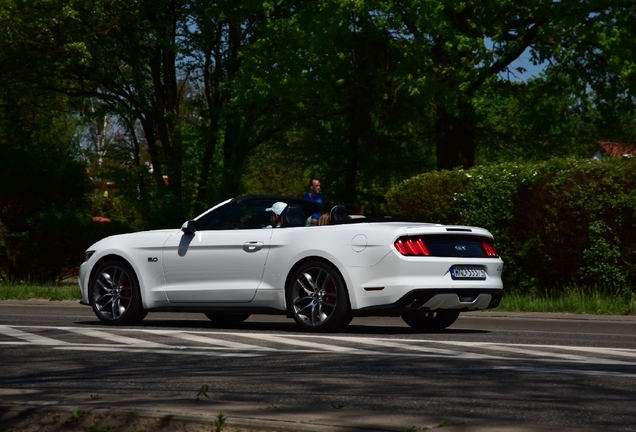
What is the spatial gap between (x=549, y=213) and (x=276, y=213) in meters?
4.89

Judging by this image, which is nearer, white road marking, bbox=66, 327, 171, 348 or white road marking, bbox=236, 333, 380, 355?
white road marking, bbox=236, 333, 380, 355

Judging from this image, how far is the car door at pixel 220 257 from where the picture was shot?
1288 cm

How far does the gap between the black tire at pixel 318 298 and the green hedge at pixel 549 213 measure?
5033 mm

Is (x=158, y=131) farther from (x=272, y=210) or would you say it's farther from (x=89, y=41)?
(x=272, y=210)

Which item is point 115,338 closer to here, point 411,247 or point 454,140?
point 411,247

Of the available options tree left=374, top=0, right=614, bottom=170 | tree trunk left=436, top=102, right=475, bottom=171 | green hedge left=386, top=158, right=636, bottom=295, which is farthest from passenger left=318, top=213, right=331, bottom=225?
tree trunk left=436, top=102, right=475, bottom=171

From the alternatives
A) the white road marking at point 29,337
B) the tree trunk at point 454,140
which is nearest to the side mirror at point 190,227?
the white road marking at point 29,337

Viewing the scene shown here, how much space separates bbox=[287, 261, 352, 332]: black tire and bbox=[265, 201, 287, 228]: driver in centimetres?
84

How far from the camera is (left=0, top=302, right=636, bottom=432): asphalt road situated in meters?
6.05

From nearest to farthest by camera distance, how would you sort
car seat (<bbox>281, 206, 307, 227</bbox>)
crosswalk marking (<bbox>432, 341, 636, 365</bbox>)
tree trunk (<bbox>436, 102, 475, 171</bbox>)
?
crosswalk marking (<bbox>432, 341, 636, 365</bbox>)
car seat (<bbox>281, 206, 307, 227</bbox>)
tree trunk (<bbox>436, 102, 475, 171</bbox>)

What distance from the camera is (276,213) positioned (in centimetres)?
1318

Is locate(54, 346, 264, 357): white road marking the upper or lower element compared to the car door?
lower

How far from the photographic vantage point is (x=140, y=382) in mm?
7848

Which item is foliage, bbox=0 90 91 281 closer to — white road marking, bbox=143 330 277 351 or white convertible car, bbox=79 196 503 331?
white convertible car, bbox=79 196 503 331
